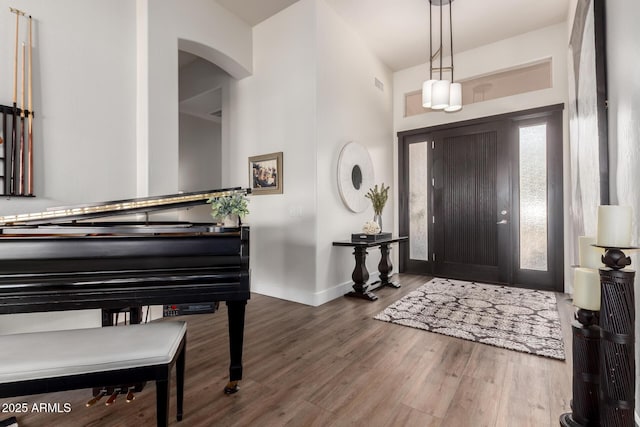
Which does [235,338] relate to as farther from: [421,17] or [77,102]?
[421,17]

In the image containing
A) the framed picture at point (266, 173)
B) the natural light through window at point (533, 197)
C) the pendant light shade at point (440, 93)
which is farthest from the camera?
the natural light through window at point (533, 197)

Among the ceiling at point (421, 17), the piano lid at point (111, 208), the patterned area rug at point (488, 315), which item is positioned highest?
the ceiling at point (421, 17)

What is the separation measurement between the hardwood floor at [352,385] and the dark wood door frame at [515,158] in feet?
5.52

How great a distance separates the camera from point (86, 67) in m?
2.70

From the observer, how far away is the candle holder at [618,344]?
120 cm

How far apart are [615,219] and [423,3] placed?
3.52 metres

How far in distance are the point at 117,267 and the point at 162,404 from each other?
73cm

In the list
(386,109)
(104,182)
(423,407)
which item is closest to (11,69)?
(104,182)

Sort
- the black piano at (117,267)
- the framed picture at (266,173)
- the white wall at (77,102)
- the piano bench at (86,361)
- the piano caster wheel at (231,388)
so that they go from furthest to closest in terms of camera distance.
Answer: the framed picture at (266,173)
the white wall at (77,102)
the piano caster wheel at (231,388)
the black piano at (117,267)
the piano bench at (86,361)

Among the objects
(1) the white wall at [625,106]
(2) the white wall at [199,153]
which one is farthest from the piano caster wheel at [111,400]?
(2) the white wall at [199,153]

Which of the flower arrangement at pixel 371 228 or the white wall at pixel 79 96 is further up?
the white wall at pixel 79 96

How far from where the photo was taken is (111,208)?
1868 millimetres

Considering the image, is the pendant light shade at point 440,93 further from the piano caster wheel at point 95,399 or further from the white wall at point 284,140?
the piano caster wheel at point 95,399

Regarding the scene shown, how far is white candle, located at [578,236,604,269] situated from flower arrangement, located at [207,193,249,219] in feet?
6.75
